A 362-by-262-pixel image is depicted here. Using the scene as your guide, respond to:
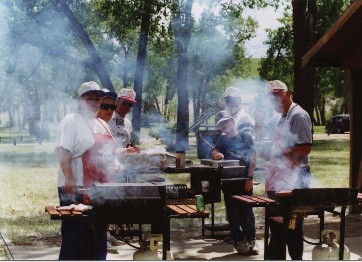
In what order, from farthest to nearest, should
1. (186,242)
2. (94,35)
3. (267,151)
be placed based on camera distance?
(94,35)
(186,242)
(267,151)

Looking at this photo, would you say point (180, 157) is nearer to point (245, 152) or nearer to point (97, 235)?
point (245, 152)

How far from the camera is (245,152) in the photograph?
6.84 m

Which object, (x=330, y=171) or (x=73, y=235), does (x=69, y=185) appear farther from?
(x=330, y=171)

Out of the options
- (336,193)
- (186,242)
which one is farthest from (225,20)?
(336,193)

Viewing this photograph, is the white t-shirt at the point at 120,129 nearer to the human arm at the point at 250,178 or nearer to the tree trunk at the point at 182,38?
the human arm at the point at 250,178

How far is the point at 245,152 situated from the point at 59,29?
15.5 metres

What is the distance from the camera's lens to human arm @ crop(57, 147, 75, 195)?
4801 mm

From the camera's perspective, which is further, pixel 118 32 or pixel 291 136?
pixel 118 32

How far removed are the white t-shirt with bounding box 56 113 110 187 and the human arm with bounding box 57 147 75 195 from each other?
4cm

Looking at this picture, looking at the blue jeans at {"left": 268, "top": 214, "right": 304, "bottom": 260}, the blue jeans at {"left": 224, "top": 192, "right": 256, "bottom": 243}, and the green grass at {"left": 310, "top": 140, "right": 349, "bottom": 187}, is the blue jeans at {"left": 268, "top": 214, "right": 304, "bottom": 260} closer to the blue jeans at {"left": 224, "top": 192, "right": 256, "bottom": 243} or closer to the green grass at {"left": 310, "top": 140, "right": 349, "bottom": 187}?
the blue jeans at {"left": 224, "top": 192, "right": 256, "bottom": 243}

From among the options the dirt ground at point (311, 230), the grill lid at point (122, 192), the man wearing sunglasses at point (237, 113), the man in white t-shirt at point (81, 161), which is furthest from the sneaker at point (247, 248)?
the grill lid at point (122, 192)

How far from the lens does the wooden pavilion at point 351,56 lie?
26.0 ft

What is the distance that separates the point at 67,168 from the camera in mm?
4840

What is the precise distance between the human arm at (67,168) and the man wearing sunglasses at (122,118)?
87.7 inches
